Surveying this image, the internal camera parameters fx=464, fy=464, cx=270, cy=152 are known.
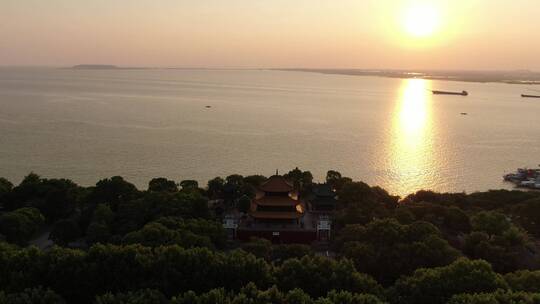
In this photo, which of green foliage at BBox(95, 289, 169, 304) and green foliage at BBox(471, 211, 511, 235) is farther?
green foliage at BBox(471, 211, 511, 235)

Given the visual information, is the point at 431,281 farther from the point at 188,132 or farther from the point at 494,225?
the point at 188,132

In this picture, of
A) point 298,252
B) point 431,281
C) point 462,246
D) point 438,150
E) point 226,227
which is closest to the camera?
point 431,281

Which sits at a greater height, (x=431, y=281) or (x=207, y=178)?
(x=431, y=281)

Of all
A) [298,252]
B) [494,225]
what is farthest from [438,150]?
[298,252]

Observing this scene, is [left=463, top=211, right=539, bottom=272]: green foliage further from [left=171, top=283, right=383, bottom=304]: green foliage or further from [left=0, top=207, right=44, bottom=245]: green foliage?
[left=0, top=207, right=44, bottom=245]: green foliage

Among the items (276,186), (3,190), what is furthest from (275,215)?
(3,190)

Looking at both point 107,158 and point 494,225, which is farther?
point 107,158

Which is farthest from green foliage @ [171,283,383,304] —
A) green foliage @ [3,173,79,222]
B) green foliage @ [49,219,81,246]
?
green foliage @ [3,173,79,222]
